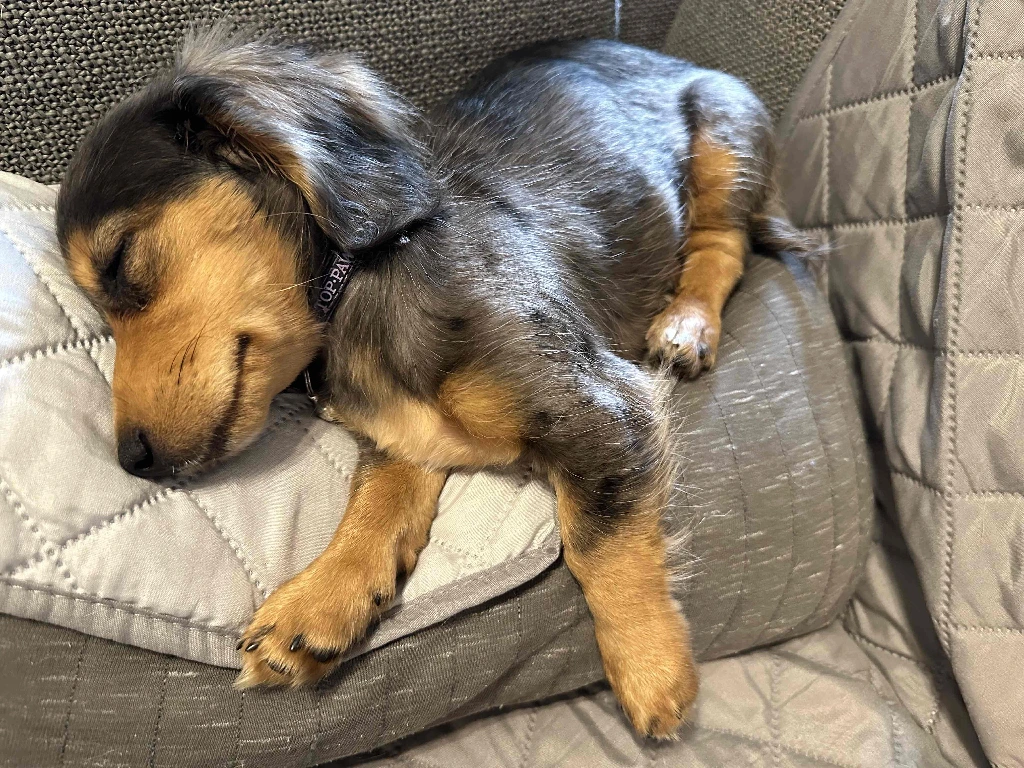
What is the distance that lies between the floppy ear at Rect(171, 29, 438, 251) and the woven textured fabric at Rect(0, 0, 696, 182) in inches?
11.5

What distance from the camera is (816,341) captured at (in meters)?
1.54

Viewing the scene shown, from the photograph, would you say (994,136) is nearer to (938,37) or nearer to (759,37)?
(938,37)

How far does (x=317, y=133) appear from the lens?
3.93 ft

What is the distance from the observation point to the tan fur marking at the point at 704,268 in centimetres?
150

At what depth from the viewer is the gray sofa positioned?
112 centimetres

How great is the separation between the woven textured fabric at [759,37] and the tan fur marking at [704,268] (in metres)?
0.33

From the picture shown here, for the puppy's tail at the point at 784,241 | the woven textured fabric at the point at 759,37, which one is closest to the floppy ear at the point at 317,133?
the puppy's tail at the point at 784,241

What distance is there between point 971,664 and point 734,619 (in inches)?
15.9

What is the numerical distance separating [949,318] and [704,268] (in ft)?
1.83

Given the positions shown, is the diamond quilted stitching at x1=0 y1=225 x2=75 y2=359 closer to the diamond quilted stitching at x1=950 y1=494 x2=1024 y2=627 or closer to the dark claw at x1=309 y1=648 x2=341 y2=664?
the dark claw at x1=309 y1=648 x2=341 y2=664

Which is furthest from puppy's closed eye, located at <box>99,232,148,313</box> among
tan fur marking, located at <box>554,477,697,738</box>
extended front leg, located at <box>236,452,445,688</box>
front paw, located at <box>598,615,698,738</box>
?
front paw, located at <box>598,615,698,738</box>

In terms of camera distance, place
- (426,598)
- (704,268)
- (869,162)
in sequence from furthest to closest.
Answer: (704,268) < (869,162) < (426,598)

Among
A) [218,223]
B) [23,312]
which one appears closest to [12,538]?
[23,312]

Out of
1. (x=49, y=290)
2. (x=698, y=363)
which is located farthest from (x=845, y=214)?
(x=49, y=290)
